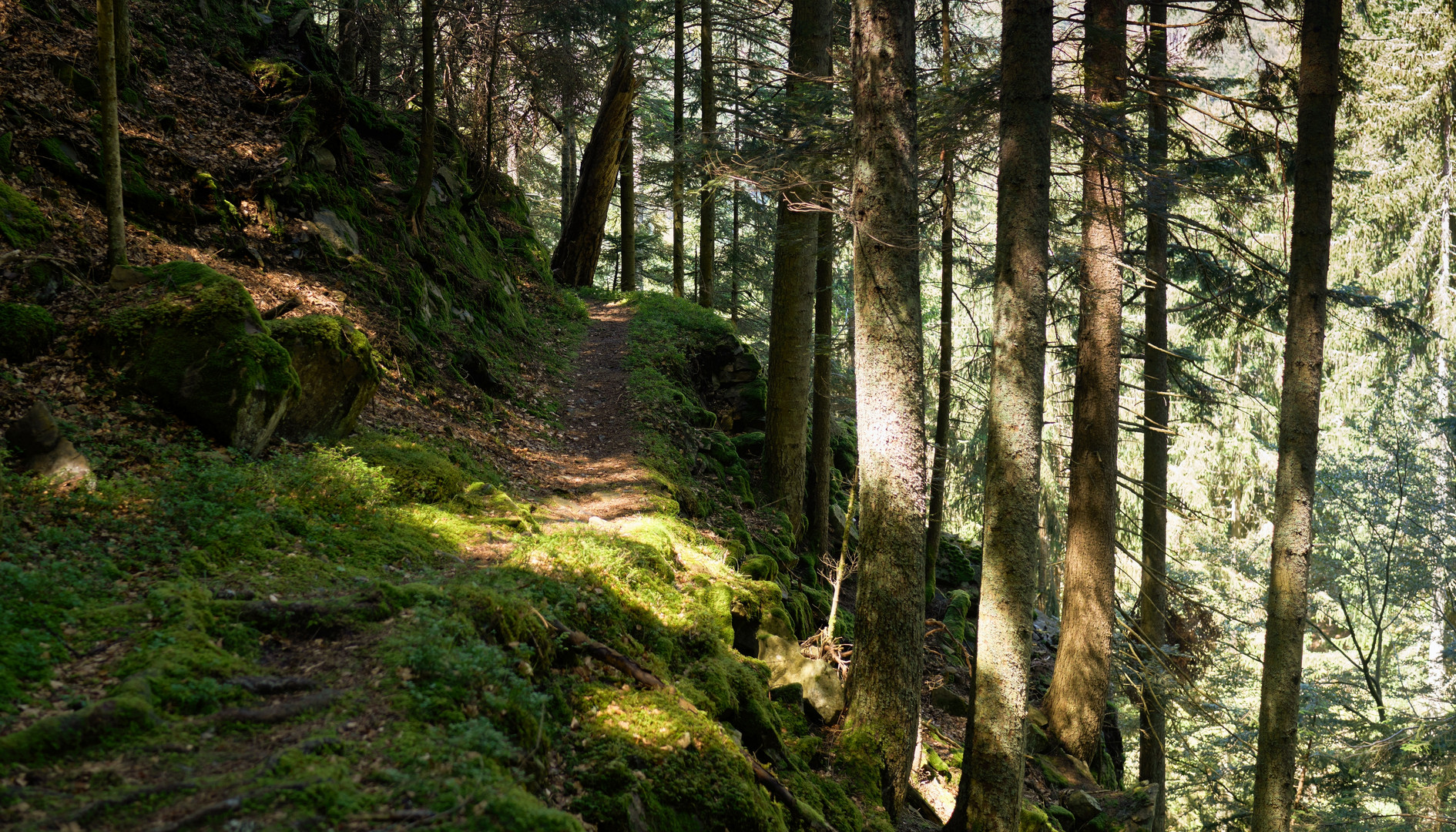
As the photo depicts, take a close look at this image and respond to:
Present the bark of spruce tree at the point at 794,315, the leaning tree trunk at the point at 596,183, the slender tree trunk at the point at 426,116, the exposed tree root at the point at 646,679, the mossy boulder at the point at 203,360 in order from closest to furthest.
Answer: the exposed tree root at the point at 646,679 < the mossy boulder at the point at 203,360 < the bark of spruce tree at the point at 794,315 < the slender tree trunk at the point at 426,116 < the leaning tree trunk at the point at 596,183

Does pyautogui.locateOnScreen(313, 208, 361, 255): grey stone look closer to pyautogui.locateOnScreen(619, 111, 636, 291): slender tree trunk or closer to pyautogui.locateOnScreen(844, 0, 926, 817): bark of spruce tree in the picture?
pyautogui.locateOnScreen(844, 0, 926, 817): bark of spruce tree

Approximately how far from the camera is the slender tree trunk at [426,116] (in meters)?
9.87

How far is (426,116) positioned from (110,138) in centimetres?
482

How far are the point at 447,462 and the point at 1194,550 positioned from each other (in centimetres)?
2130

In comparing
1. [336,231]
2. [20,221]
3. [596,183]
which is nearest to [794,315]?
[336,231]

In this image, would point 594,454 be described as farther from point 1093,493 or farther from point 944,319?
point 1093,493

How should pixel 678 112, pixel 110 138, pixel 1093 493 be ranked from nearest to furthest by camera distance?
pixel 110 138 → pixel 1093 493 → pixel 678 112

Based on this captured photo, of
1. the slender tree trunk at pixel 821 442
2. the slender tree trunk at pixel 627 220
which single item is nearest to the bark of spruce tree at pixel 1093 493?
the slender tree trunk at pixel 821 442

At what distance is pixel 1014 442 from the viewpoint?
5527mm

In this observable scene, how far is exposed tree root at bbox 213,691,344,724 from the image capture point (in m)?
3.04

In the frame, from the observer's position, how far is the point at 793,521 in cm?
1027

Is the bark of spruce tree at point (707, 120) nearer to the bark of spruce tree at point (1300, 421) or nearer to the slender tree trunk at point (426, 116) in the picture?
the slender tree trunk at point (426, 116)

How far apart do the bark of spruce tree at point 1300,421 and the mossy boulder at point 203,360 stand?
27.1 ft

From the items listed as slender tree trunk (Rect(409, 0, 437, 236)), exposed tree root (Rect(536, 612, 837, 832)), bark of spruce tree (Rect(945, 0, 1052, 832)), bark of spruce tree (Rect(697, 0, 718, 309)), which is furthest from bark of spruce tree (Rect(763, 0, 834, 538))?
exposed tree root (Rect(536, 612, 837, 832))
